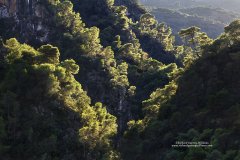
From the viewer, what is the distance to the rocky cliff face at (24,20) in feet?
355

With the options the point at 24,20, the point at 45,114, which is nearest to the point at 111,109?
the point at 45,114

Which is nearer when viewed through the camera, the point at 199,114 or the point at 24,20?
the point at 199,114

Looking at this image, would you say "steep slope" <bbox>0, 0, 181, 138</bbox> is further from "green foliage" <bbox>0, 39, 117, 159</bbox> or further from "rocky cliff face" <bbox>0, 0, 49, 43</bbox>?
"green foliage" <bbox>0, 39, 117, 159</bbox>

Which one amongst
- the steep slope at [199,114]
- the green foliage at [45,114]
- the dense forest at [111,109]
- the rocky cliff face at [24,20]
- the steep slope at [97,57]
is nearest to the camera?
the steep slope at [199,114]

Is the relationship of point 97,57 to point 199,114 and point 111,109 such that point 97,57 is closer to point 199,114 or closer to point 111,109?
point 111,109

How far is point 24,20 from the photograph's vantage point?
4350 inches

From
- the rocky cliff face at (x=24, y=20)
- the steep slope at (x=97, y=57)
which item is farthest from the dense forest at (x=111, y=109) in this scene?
the rocky cliff face at (x=24, y=20)

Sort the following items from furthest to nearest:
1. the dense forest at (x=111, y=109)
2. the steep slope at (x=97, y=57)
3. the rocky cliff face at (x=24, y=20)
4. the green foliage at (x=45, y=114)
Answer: the rocky cliff face at (x=24, y=20) → the steep slope at (x=97, y=57) → the green foliage at (x=45, y=114) → the dense forest at (x=111, y=109)

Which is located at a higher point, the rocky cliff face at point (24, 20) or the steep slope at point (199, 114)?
the rocky cliff face at point (24, 20)

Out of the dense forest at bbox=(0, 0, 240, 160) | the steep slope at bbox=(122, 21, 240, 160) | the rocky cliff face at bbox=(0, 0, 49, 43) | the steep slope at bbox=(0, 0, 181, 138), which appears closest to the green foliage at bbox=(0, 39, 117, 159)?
the dense forest at bbox=(0, 0, 240, 160)

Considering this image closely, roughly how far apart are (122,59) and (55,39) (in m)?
22.4

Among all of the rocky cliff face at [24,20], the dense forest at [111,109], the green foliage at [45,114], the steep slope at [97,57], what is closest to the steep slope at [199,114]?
the dense forest at [111,109]

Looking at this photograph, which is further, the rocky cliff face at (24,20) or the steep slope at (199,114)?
the rocky cliff face at (24,20)

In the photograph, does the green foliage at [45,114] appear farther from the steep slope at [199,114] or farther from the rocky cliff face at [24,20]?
the rocky cliff face at [24,20]
